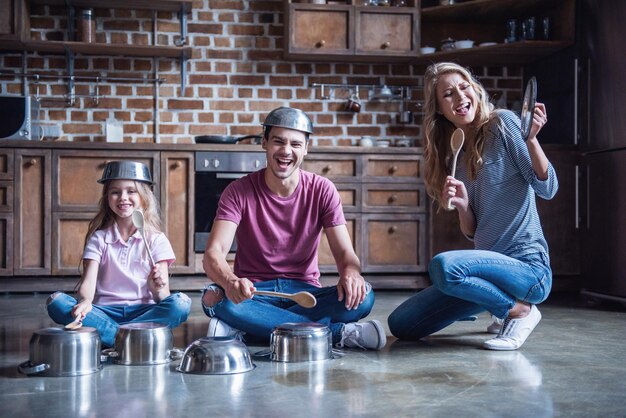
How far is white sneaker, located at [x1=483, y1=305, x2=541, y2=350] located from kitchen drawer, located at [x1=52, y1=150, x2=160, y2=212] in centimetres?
259

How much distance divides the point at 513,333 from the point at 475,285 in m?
0.28

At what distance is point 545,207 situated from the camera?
14.2 feet

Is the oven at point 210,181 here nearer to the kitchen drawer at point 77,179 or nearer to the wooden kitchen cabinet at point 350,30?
the kitchen drawer at point 77,179

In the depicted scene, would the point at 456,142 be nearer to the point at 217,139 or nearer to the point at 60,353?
the point at 60,353

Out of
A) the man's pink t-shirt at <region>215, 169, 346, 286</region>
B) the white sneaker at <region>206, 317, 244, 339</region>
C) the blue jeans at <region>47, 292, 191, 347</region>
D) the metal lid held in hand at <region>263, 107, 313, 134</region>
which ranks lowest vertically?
the white sneaker at <region>206, 317, 244, 339</region>

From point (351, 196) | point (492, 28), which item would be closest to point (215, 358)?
point (351, 196)

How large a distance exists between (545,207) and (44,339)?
3.09 metres

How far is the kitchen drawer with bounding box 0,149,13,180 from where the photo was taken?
13.9 feet

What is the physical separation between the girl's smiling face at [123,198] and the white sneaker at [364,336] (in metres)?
0.87

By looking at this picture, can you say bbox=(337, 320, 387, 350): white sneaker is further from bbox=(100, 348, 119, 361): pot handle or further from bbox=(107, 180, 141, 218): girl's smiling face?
bbox=(107, 180, 141, 218): girl's smiling face

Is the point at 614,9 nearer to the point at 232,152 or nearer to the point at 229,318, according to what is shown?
the point at 232,152

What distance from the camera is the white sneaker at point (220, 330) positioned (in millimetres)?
2504

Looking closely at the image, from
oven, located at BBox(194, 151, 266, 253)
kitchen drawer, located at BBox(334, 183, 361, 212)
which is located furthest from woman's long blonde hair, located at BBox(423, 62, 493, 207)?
oven, located at BBox(194, 151, 266, 253)

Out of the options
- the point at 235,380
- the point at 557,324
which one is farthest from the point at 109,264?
the point at 557,324
